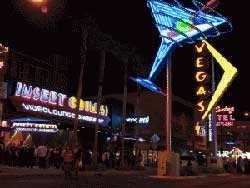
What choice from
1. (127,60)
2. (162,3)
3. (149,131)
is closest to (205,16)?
(162,3)

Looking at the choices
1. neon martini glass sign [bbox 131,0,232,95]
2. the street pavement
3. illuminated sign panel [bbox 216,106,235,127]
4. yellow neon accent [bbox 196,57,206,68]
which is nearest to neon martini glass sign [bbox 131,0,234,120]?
neon martini glass sign [bbox 131,0,232,95]

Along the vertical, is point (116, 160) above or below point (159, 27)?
below

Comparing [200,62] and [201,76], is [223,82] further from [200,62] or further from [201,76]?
[200,62]

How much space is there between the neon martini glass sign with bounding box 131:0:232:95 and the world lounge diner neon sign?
9614mm

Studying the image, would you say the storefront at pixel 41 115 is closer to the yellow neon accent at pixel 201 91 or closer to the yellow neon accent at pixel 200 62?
the yellow neon accent at pixel 201 91

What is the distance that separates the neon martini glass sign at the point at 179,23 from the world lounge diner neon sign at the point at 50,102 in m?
9.61

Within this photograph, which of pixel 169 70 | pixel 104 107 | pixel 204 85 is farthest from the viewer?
pixel 104 107

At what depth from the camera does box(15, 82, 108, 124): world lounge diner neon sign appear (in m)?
33.4

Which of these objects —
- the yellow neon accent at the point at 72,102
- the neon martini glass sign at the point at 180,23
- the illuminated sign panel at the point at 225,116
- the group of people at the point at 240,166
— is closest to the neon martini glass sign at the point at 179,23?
the neon martini glass sign at the point at 180,23

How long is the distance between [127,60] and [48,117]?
8.07 m

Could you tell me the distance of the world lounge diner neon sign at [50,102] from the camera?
110 ft

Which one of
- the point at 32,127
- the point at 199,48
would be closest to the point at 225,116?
the point at 199,48

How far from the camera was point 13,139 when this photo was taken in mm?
37812

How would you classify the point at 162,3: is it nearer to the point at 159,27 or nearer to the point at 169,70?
the point at 159,27
